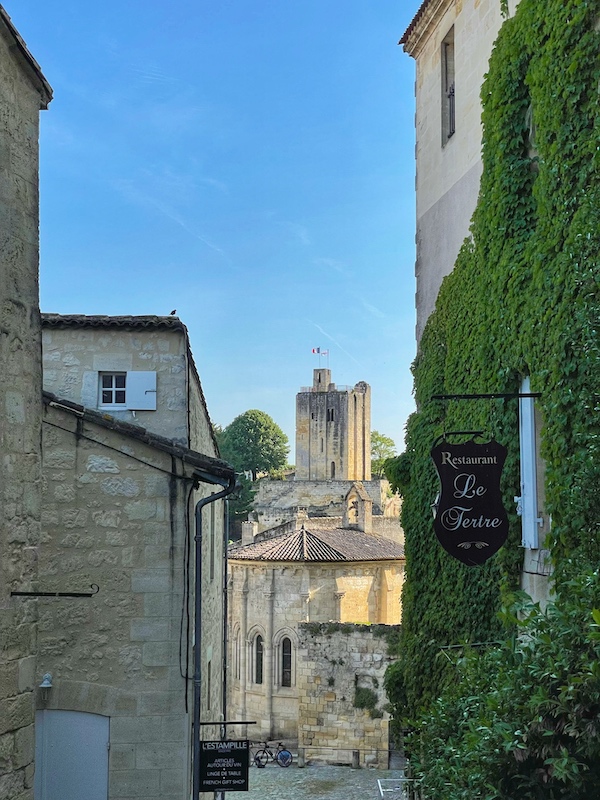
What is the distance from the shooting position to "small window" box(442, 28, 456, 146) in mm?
12922

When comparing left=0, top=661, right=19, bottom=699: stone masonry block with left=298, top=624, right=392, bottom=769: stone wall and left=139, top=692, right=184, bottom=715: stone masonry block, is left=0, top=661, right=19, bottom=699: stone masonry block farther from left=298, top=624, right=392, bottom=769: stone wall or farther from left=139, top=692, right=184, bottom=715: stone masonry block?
left=298, top=624, right=392, bottom=769: stone wall

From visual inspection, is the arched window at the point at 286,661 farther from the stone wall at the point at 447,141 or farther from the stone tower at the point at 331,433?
the stone tower at the point at 331,433

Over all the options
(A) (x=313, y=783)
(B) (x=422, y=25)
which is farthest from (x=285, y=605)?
(B) (x=422, y=25)

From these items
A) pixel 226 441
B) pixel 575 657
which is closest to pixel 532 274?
pixel 575 657

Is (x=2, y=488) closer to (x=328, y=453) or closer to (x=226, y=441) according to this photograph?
(x=328, y=453)

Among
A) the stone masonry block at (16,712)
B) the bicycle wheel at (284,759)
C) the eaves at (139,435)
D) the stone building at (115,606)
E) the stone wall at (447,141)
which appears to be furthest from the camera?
the bicycle wheel at (284,759)

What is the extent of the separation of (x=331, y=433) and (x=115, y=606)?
7650 cm

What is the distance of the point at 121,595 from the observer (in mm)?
9570

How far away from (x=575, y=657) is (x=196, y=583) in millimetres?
5323

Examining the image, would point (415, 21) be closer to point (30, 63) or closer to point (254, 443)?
point (30, 63)

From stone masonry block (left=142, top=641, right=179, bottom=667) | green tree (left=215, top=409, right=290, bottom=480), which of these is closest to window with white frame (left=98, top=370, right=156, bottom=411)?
stone masonry block (left=142, top=641, right=179, bottom=667)

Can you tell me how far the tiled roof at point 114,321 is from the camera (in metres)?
12.9

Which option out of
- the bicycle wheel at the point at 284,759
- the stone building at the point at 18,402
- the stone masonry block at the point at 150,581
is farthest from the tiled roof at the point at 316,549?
the stone building at the point at 18,402

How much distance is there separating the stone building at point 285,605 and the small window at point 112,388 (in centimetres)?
2266
